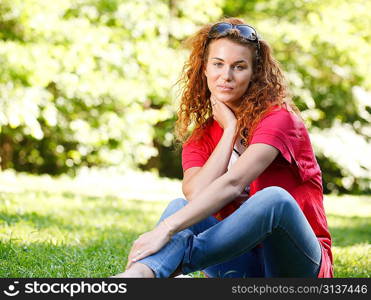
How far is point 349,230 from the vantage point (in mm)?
6789

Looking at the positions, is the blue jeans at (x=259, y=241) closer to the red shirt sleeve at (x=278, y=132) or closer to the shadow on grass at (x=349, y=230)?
the red shirt sleeve at (x=278, y=132)

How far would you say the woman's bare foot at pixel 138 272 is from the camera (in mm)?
2408

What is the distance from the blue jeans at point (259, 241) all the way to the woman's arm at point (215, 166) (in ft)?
0.74

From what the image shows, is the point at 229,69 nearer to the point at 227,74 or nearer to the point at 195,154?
the point at 227,74

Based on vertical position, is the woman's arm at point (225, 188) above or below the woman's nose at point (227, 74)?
below

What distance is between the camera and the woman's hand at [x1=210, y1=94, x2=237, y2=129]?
3020 millimetres

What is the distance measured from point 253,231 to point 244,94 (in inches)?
34.1

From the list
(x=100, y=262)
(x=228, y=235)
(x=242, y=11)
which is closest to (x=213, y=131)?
(x=228, y=235)

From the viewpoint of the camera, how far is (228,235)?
254 centimetres

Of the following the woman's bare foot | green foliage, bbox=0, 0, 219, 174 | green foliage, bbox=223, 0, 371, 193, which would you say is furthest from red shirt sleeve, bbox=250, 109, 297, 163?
green foliage, bbox=223, 0, 371, 193

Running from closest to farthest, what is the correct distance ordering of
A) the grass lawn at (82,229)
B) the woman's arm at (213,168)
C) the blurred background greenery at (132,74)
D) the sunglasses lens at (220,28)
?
the woman's arm at (213,168)
the sunglasses lens at (220,28)
the grass lawn at (82,229)
the blurred background greenery at (132,74)

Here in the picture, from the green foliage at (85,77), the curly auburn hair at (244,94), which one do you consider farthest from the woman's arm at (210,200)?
the green foliage at (85,77)

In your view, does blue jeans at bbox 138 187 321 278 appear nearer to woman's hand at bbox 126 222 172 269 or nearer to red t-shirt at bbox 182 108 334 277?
woman's hand at bbox 126 222 172 269

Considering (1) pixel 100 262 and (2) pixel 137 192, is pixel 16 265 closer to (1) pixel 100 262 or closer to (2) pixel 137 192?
(1) pixel 100 262
